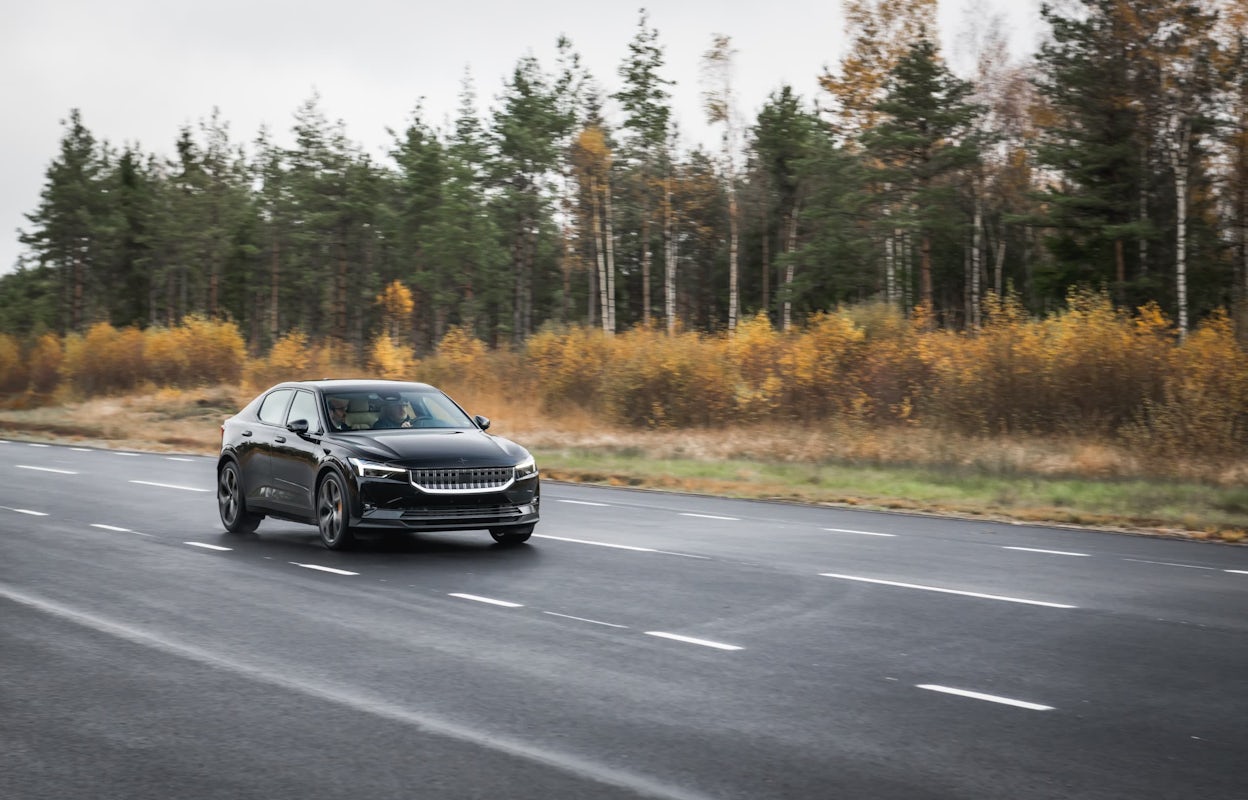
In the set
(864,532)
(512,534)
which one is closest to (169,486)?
(512,534)

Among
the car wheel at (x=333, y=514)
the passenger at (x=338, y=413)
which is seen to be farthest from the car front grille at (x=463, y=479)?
the passenger at (x=338, y=413)

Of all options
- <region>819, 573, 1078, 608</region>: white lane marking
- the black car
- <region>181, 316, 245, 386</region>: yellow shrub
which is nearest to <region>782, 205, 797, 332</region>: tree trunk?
<region>181, 316, 245, 386</region>: yellow shrub

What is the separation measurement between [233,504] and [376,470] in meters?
3.25

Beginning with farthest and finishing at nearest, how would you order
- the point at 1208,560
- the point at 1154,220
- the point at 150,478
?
1. the point at 1154,220
2. the point at 150,478
3. the point at 1208,560

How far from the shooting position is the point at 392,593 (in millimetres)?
10789

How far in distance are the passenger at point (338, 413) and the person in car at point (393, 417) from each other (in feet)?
1.07

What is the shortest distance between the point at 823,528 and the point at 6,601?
9360 millimetres

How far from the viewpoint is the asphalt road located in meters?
5.66

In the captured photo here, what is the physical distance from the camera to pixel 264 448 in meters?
14.8

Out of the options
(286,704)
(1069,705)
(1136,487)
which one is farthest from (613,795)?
(1136,487)

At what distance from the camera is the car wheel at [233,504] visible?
50.0 ft

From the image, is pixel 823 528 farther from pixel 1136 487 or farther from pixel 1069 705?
pixel 1069 705

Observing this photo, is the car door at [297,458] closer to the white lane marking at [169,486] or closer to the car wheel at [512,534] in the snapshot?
the car wheel at [512,534]

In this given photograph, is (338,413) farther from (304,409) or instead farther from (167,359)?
(167,359)
